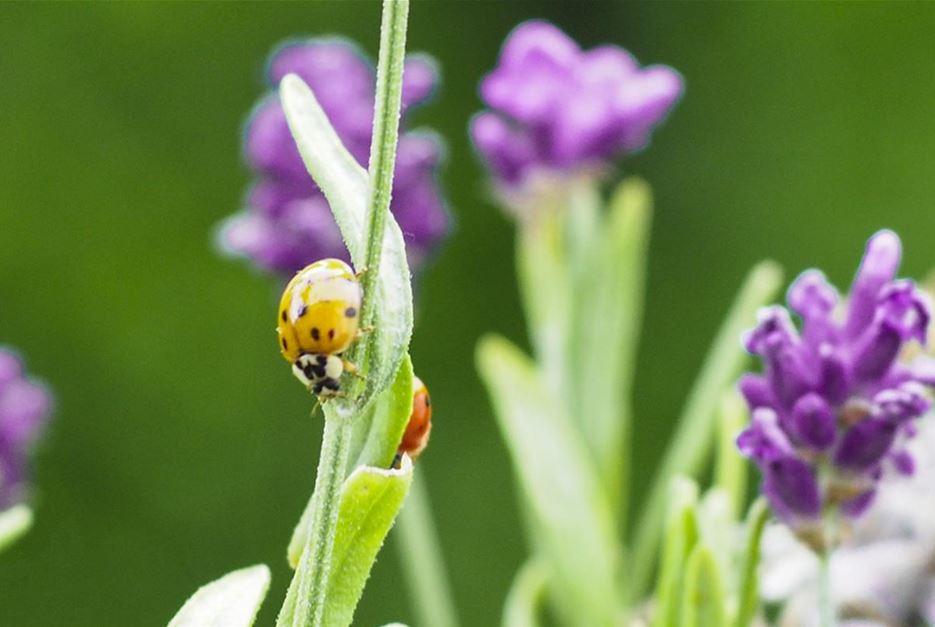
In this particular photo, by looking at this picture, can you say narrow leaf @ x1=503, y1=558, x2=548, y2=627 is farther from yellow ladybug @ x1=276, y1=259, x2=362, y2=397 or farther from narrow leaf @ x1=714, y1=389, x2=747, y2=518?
yellow ladybug @ x1=276, y1=259, x2=362, y2=397

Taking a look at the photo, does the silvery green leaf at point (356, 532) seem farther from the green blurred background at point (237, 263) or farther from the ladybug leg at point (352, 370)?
the green blurred background at point (237, 263)

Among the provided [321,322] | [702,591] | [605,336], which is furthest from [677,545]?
[605,336]

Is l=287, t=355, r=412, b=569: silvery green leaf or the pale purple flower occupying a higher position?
the pale purple flower

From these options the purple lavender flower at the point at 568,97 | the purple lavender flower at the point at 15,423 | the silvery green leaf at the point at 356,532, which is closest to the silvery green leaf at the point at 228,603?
the silvery green leaf at the point at 356,532

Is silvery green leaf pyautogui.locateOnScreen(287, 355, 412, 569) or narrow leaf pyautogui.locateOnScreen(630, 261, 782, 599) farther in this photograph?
narrow leaf pyautogui.locateOnScreen(630, 261, 782, 599)

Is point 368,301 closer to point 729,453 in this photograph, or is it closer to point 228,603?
point 228,603

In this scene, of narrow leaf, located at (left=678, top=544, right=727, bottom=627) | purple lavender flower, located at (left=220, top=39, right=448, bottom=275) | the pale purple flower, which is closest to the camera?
narrow leaf, located at (left=678, top=544, right=727, bottom=627)

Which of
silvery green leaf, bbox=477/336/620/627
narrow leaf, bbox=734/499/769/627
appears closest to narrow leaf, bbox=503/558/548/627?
silvery green leaf, bbox=477/336/620/627

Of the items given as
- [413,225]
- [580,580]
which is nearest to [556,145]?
[413,225]
